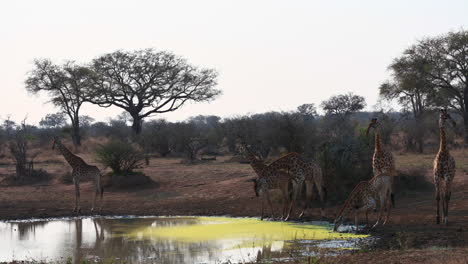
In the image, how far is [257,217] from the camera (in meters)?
16.4

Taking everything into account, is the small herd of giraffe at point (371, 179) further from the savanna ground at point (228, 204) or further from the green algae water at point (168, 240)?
the green algae water at point (168, 240)

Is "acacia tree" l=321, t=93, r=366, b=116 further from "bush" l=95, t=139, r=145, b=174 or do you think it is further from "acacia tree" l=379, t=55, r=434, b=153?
"bush" l=95, t=139, r=145, b=174

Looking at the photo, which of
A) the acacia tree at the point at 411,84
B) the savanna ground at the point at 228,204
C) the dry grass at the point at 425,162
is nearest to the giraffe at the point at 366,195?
the savanna ground at the point at 228,204

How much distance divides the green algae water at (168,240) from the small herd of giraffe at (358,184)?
0.82 metres

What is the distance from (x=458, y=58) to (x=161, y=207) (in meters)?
27.2

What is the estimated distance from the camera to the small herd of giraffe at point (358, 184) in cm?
1330

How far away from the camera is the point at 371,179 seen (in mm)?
14234

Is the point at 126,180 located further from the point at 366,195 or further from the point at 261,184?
the point at 366,195

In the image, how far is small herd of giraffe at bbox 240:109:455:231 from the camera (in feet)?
43.5

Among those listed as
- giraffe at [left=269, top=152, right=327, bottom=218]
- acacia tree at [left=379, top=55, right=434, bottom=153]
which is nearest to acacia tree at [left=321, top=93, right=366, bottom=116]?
acacia tree at [left=379, top=55, right=434, bottom=153]

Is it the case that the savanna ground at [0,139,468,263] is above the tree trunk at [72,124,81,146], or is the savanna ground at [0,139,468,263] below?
below

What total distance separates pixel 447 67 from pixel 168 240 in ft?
102

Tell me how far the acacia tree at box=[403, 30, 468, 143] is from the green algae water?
27.7 meters

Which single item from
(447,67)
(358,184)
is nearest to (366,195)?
(358,184)
